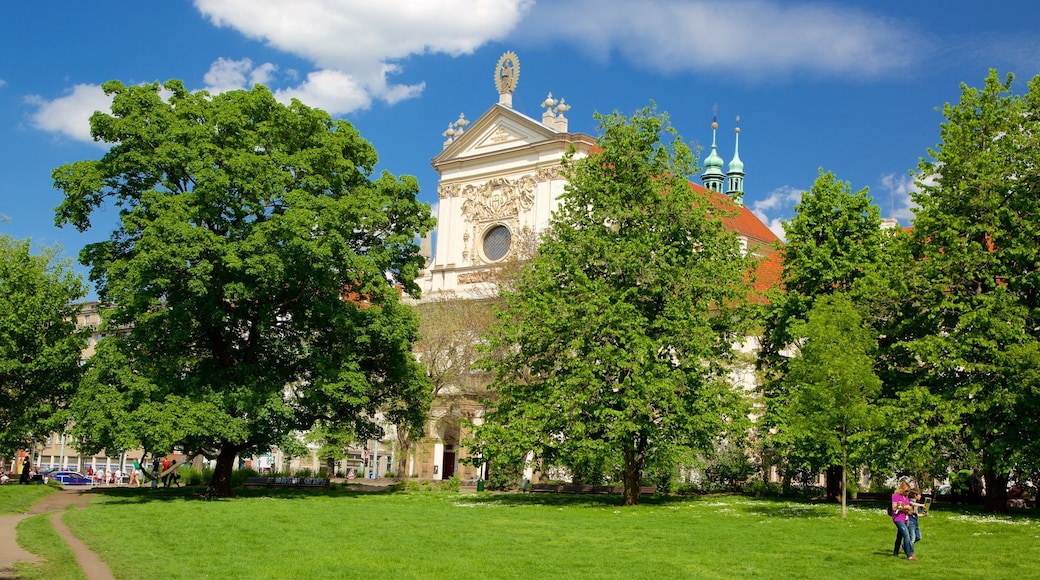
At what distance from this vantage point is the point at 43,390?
35094mm

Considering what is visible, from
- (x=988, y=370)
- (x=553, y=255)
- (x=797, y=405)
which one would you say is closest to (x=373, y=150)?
(x=553, y=255)

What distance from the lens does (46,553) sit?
53.0ft

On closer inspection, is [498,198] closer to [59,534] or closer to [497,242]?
[497,242]

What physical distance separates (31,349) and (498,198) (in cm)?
2781

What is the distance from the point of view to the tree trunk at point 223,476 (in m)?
30.2

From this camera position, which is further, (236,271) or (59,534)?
(236,271)

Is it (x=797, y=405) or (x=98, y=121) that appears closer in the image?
(x=797, y=405)

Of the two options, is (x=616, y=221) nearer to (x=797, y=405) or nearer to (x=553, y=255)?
(x=553, y=255)

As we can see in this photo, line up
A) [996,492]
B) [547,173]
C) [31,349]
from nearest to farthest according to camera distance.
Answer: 1. [996,492]
2. [31,349]
3. [547,173]

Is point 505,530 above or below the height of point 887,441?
below

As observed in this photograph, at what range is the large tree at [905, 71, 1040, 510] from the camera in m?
24.9

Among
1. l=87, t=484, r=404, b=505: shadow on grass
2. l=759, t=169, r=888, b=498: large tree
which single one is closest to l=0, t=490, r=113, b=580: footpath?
l=87, t=484, r=404, b=505: shadow on grass

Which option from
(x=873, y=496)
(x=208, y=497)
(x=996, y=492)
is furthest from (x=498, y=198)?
(x=996, y=492)

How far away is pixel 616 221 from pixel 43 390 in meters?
20.7
